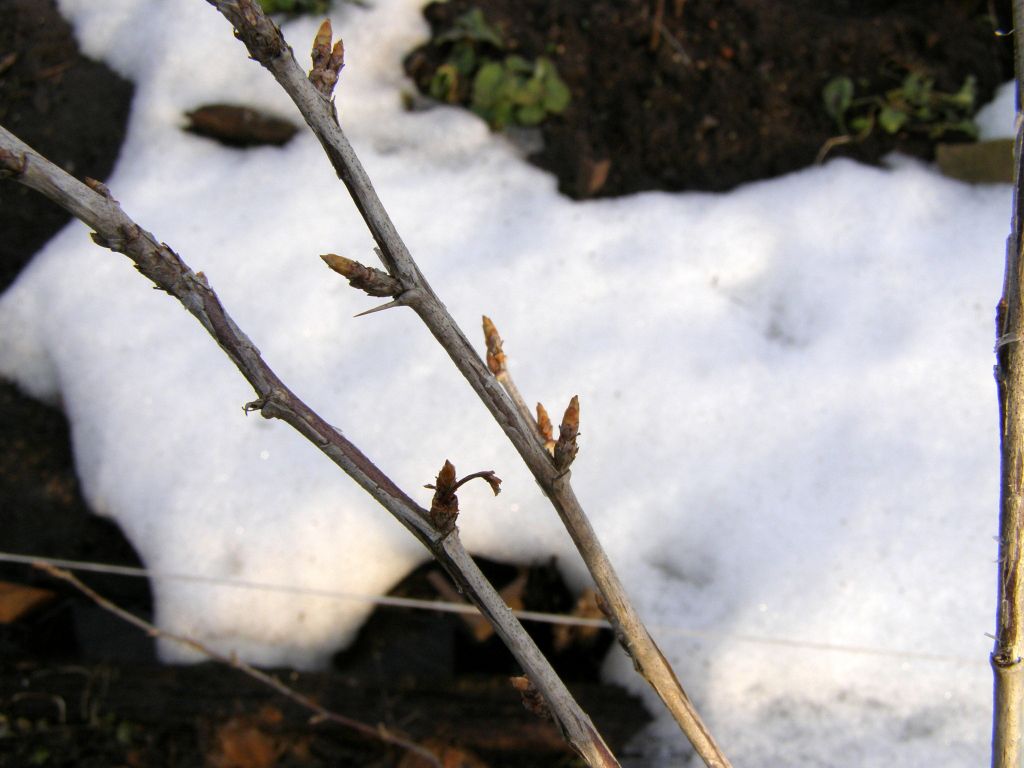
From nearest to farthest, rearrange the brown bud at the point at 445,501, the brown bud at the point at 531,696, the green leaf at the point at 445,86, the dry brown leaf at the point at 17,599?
the brown bud at the point at 445,501 → the brown bud at the point at 531,696 → the dry brown leaf at the point at 17,599 → the green leaf at the point at 445,86

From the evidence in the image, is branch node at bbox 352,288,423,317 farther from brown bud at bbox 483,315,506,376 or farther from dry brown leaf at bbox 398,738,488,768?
dry brown leaf at bbox 398,738,488,768

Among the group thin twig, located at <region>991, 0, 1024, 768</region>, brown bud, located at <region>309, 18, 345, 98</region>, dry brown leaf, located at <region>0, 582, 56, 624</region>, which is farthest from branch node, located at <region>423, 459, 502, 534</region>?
dry brown leaf, located at <region>0, 582, 56, 624</region>

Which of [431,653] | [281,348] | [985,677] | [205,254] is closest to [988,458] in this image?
[985,677]

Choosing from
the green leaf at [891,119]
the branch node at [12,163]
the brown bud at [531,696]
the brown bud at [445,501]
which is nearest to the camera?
the branch node at [12,163]

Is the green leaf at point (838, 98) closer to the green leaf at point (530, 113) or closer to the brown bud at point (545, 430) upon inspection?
the green leaf at point (530, 113)

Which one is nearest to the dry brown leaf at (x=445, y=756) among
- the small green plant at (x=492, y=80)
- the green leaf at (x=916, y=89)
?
the small green plant at (x=492, y=80)

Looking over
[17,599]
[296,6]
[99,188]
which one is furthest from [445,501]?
[296,6]

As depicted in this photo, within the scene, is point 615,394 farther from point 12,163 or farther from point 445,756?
point 12,163
